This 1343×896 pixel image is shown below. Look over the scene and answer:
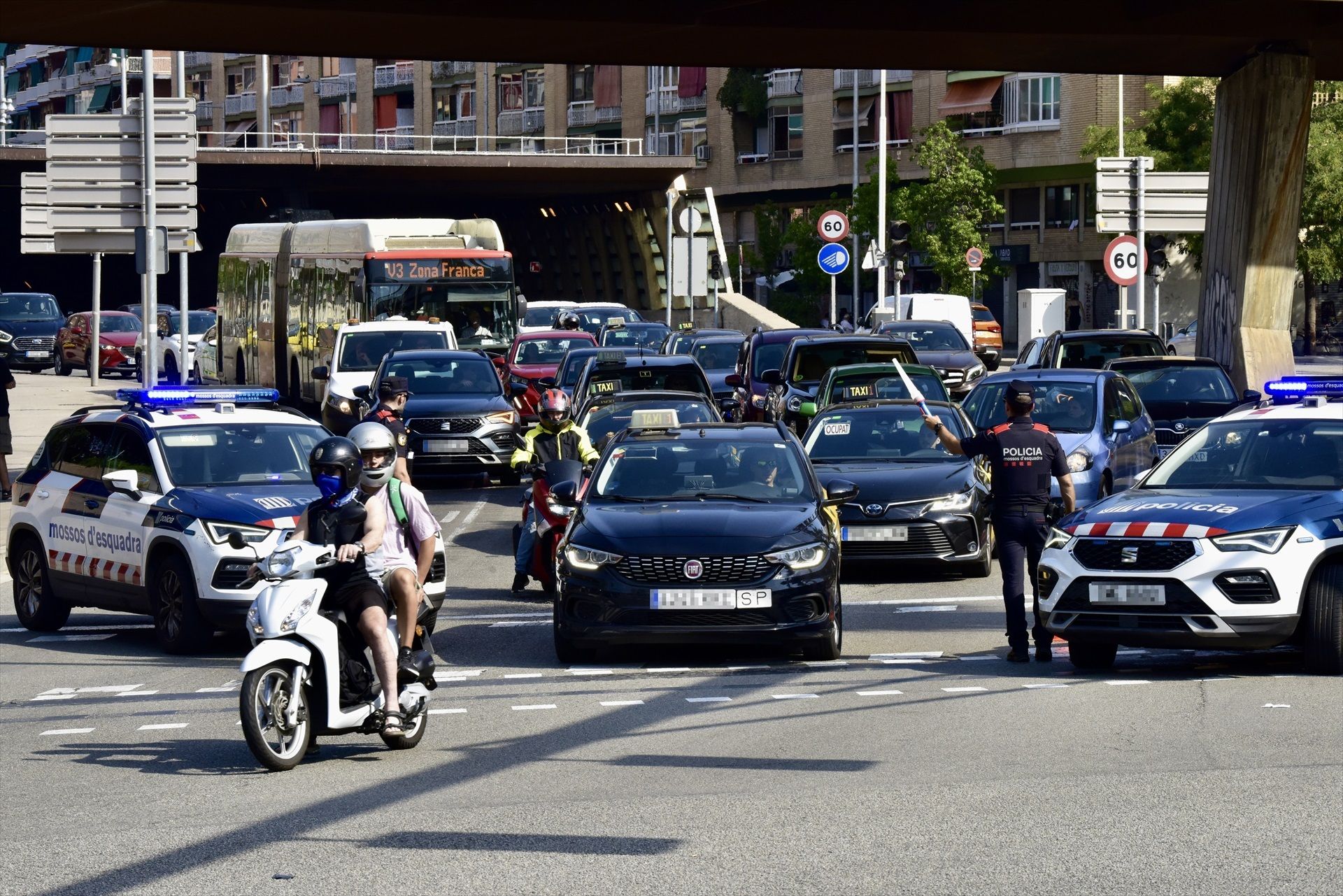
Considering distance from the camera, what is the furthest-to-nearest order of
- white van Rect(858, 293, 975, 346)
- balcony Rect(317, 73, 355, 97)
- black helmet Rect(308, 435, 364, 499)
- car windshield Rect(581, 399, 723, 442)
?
balcony Rect(317, 73, 355, 97) → white van Rect(858, 293, 975, 346) → car windshield Rect(581, 399, 723, 442) → black helmet Rect(308, 435, 364, 499)

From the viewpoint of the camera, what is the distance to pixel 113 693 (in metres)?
→ 12.1

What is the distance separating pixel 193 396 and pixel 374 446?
552 centimetres

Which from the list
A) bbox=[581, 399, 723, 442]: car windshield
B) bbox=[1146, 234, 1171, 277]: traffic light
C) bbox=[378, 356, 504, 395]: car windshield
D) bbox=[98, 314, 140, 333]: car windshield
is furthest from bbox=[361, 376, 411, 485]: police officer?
bbox=[1146, 234, 1171, 277]: traffic light

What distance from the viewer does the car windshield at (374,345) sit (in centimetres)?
3100

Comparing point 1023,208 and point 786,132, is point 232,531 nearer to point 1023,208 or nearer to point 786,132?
point 1023,208

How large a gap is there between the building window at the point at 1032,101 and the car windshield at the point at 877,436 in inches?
2031

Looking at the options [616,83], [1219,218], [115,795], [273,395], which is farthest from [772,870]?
[616,83]

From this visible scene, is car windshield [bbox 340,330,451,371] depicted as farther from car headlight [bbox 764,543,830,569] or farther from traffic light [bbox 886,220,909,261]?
car headlight [bbox 764,543,830,569]

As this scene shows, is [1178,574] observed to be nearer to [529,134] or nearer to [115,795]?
[115,795]

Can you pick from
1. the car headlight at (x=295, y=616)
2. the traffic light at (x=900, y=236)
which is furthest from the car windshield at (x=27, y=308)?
the car headlight at (x=295, y=616)

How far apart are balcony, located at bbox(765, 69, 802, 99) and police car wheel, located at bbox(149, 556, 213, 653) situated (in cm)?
6767

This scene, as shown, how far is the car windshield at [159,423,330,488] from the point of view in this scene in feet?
47.5

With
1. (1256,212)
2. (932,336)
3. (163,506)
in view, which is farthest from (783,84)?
(163,506)

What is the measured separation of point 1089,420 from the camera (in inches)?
811
